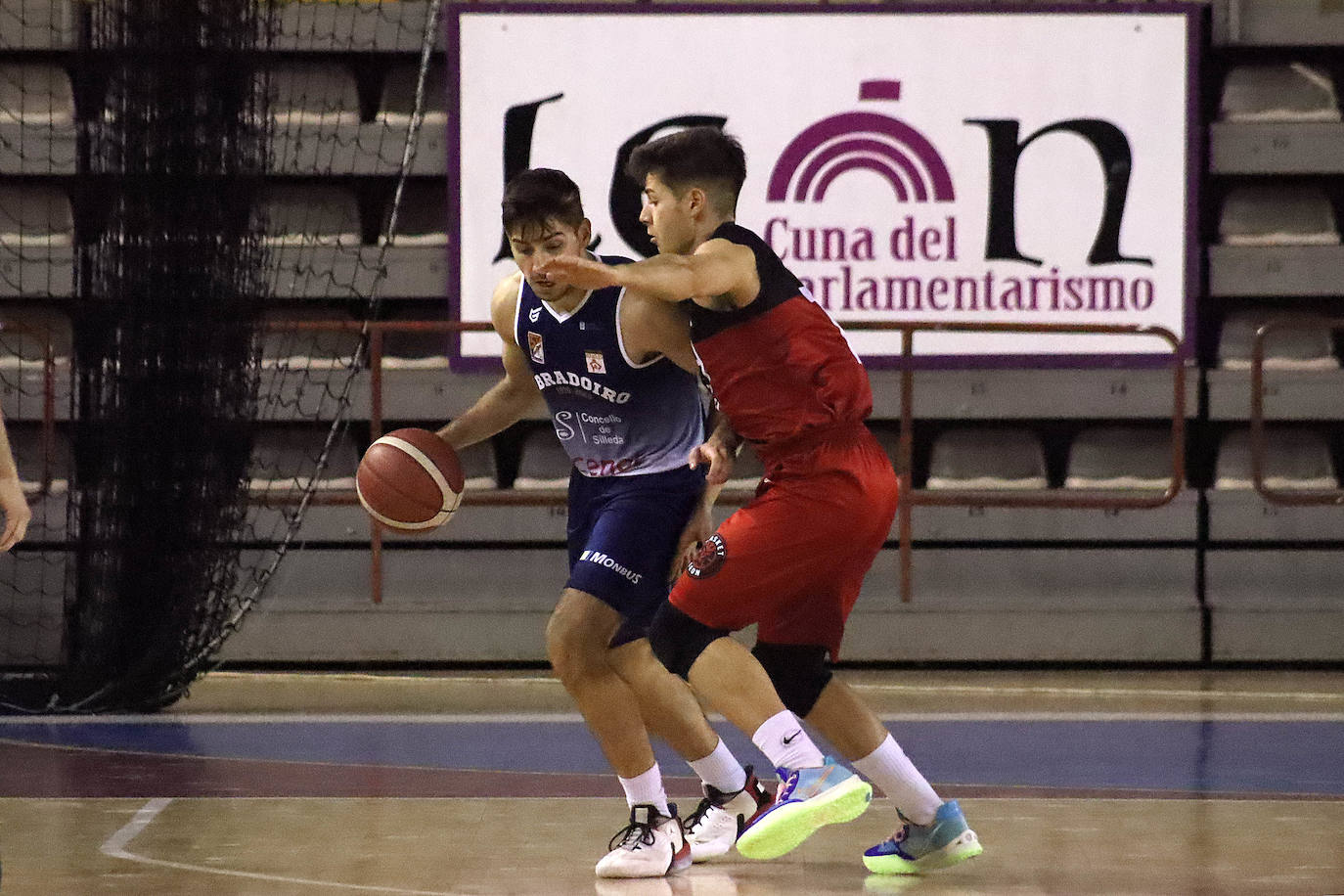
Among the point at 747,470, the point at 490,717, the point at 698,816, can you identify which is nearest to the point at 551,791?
the point at 698,816

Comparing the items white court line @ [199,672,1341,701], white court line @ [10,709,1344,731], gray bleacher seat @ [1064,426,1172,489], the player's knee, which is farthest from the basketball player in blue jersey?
gray bleacher seat @ [1064,426,1172,489]

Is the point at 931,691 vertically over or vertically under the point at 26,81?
under

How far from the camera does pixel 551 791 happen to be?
5320 mm

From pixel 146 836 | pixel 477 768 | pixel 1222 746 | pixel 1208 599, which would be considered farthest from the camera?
pixel 1208 599

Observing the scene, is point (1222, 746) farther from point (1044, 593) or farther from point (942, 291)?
point (942, 291)

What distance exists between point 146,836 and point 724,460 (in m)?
1.70

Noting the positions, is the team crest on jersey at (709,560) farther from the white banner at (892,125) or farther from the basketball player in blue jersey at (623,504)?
the white banner at (892,125)

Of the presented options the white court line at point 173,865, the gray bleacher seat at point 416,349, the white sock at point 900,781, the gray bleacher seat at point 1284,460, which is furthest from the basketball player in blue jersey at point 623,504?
the gray bleacher seat at point 1284,460

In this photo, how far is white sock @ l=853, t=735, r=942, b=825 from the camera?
4.24 m

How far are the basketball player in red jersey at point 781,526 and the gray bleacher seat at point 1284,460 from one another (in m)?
4.79

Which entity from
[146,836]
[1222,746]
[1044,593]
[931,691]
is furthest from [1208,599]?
[146,836]

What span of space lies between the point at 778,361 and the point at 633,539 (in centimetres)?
54

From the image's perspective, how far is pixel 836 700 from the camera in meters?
4.24

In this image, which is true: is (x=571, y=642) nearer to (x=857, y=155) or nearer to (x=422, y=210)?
(x=857, y=155)
